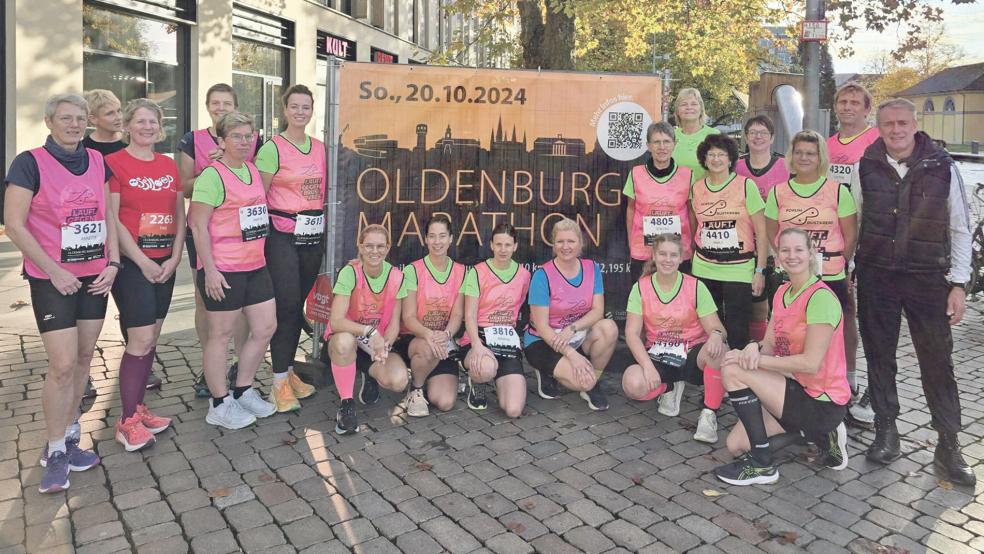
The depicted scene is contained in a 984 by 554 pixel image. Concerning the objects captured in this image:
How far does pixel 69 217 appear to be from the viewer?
13.2 feet

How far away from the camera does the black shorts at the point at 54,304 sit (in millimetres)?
3979

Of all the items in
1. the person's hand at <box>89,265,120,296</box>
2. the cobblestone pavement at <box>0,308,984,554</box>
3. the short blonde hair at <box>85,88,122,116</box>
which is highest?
the short blonde hair at <box>85,88,122,116</box>

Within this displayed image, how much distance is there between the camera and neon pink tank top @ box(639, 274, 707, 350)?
5.29 m

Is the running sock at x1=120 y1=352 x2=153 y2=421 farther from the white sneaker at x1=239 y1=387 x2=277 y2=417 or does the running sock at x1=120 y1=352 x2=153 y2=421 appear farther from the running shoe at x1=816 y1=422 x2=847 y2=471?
the running shoe at x1=816 y1=422 x2=847 y2=471

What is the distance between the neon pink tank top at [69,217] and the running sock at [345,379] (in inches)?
59.3

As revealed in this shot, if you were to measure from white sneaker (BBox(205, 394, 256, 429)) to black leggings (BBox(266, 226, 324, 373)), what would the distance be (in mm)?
453

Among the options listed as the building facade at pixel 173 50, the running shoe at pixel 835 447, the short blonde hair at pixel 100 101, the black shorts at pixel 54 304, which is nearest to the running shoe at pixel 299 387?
the black shorts at pixel 54 304

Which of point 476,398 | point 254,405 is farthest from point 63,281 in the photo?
point 476,398

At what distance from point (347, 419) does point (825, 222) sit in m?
3.10

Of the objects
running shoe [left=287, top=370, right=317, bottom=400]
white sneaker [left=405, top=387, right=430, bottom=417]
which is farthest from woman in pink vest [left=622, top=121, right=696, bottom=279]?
running shoe [left=287, top=370, right=317, bottom=400]

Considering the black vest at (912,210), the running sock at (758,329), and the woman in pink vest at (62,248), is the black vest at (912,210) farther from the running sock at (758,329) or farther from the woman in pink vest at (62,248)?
the woman in pink vest at (62,248)

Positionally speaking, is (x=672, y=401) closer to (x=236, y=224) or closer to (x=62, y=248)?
(x=236, y=224)

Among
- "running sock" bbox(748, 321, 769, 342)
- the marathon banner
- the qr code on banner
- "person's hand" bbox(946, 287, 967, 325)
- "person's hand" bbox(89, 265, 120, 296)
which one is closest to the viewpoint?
"person's hand" bbox(89, 265, 120, 296)

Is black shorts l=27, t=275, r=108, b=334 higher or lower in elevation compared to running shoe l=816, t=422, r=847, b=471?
higher
